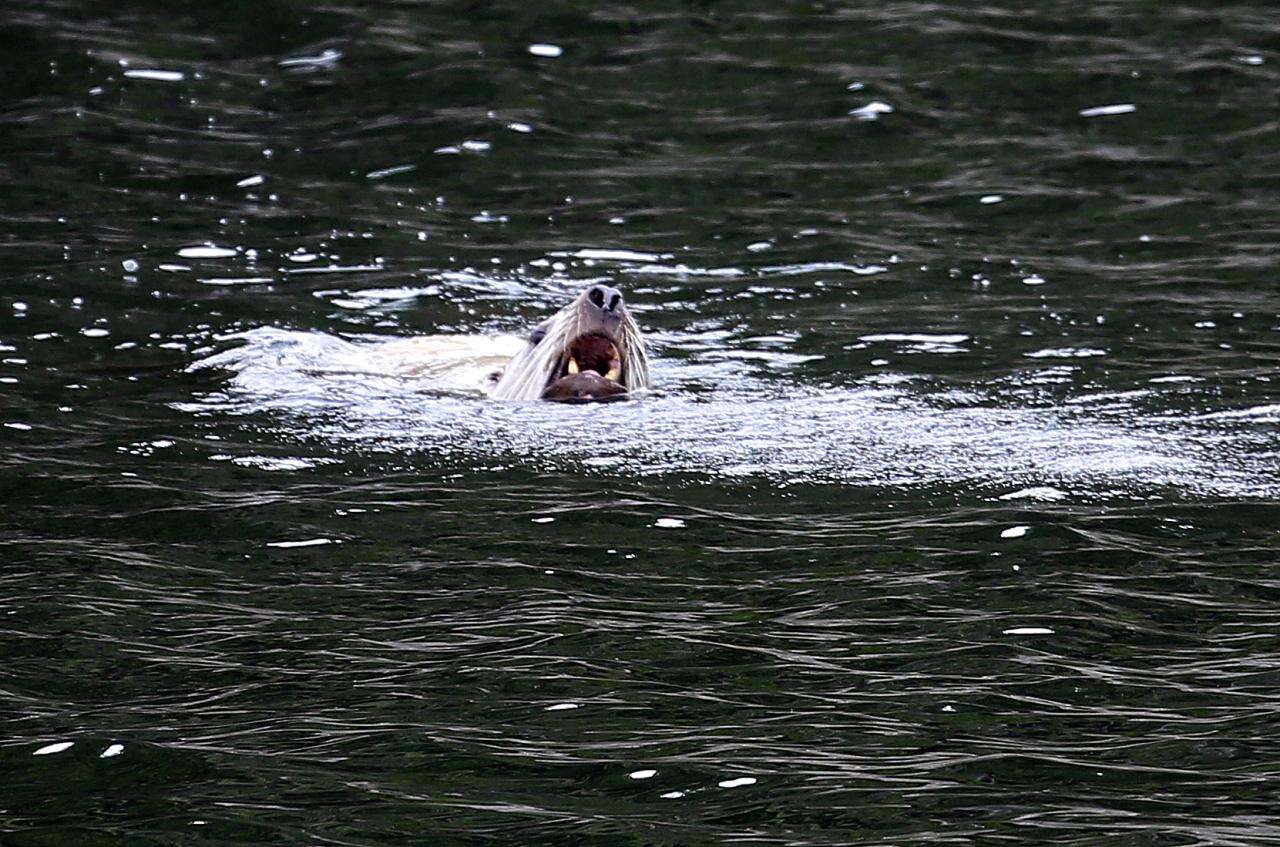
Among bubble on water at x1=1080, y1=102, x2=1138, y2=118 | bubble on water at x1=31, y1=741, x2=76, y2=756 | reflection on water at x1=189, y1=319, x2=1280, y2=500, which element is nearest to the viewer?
bubble on water at x1=31, y1=741, x2=76, y2=756

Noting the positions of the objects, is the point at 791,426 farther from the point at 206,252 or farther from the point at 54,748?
the point at 206,252

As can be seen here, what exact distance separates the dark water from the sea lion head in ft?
0.87

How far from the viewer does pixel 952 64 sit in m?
15.4

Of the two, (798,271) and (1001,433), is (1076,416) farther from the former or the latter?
(798,271)

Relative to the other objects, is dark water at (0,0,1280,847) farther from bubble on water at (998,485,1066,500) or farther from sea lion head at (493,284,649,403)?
sea lion head at (493,284,649,403)

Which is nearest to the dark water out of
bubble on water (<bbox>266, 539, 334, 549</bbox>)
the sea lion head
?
bubble on water (<bbox>266, 539, 334, 549</bbox>)

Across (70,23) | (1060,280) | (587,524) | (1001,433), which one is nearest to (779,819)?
(587,524)

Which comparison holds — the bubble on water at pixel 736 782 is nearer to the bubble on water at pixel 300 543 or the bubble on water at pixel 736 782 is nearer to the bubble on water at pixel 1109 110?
the bubble on water at pixel 300 543

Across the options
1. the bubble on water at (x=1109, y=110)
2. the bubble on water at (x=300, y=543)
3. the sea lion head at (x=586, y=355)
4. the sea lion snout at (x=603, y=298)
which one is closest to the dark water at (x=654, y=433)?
the bubble on water at (x=300, y=543)

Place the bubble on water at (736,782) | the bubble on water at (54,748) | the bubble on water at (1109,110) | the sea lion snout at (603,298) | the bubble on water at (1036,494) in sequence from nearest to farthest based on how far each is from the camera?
the bubble on water at (736,782), the bubble on water at (54,748), the bubble on water at (1036,494), the sea lion snout at (603,298), the bubble on water at (1109,110)

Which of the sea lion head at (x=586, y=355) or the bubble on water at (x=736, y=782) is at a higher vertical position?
the sea lion head at (x=586, y=355)

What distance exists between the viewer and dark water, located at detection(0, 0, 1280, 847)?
508 centimetres

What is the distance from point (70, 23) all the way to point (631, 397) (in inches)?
364

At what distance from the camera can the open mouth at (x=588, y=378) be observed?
8.81 m
